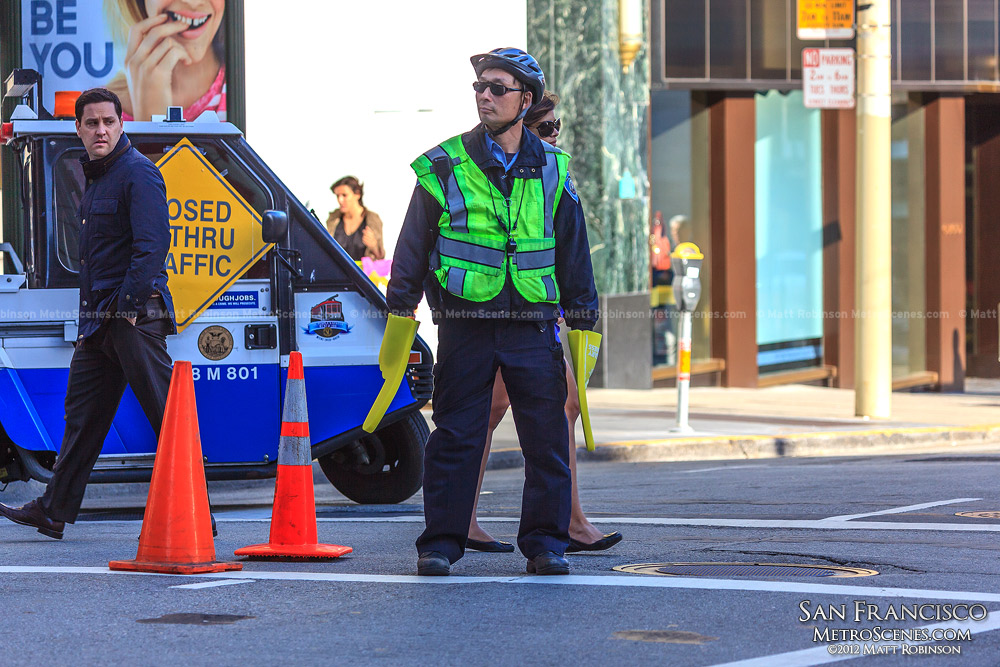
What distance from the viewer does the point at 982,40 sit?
19.1m

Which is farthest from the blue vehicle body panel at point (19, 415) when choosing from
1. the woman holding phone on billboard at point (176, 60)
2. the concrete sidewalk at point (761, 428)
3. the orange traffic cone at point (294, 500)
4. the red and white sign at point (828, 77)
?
the red and white sign at point (828, 77)

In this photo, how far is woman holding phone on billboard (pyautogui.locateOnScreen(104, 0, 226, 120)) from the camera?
12.9 m

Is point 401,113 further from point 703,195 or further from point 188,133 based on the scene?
point 188,133

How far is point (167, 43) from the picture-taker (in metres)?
13.0

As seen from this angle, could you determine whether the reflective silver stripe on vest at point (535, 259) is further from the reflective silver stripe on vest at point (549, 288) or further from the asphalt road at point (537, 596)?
the asphalt road at point (537, 596)

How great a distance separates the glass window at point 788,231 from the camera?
18859 mm

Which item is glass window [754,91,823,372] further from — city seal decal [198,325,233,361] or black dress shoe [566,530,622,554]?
black dress shoe [566,530,622,554]

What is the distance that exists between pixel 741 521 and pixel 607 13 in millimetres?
10597

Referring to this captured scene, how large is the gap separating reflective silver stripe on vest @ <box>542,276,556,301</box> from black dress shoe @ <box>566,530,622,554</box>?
1.14 m

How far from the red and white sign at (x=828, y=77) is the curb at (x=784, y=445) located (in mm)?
3159

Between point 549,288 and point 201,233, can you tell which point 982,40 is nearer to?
point 201,233

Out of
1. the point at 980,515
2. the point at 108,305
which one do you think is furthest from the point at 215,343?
the point at 980,515

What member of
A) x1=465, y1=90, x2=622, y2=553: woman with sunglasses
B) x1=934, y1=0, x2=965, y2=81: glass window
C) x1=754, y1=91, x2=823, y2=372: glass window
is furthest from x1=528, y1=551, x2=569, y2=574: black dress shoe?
x1=934, y1=0, x2=965, y2=81: glass window

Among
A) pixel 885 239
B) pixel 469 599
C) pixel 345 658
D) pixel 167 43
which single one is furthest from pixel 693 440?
pixel 345 658
